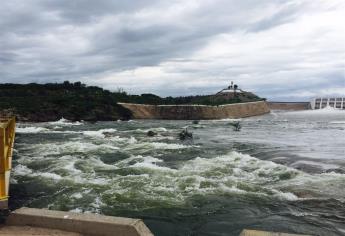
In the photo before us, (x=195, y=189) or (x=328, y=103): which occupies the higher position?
(x=328, y=103)

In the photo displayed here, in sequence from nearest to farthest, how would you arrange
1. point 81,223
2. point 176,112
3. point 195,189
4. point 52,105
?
point 81,223
point 195,189
point 52,105
point 176,112

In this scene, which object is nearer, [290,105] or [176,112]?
[176,112]

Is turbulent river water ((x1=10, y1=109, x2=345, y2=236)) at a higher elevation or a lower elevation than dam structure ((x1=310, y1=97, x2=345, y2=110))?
lower

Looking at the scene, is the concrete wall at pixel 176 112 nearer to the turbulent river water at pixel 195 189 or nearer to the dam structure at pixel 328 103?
the turbulent river water at pixel 195 189

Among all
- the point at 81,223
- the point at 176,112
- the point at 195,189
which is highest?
the point at 81,223

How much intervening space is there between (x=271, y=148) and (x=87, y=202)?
16.7 meters

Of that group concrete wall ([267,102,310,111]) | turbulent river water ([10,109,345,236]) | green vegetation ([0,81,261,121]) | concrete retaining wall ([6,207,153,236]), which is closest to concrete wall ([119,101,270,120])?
green vegetation ([0,81,261,121])

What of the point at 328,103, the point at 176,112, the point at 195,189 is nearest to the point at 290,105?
the point at 328,103

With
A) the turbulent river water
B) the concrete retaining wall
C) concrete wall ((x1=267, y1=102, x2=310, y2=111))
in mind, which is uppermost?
concrete wall ((x1=267, y1=102, x2=310, y2=111))

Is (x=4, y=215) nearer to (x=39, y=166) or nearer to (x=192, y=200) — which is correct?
(x=192, y=200)

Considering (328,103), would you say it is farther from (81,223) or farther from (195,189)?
(81,223)

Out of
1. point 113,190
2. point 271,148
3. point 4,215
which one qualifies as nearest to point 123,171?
point 113,190

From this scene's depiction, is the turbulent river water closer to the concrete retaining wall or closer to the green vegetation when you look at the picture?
the concrete retaining wall

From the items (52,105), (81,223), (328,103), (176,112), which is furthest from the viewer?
(328,103)
